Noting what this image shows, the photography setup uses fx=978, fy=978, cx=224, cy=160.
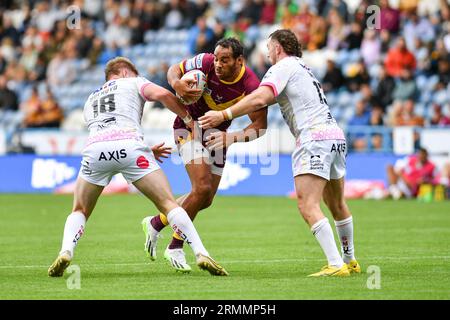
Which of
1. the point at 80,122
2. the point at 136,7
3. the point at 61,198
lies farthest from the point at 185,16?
the point at 61,198

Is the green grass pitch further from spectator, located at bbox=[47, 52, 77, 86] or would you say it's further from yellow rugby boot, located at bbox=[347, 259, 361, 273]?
spectator, located at bbox=[47, 52, 77, 86]

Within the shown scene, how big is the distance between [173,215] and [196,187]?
107 centimetres

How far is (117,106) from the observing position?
1060 cm

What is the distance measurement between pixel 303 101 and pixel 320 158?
2.16 ft

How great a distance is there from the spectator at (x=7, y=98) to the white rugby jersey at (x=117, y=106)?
20768 mm

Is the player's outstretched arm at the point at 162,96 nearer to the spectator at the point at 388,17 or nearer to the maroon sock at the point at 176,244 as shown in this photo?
the maroon sock at the point at 176,244

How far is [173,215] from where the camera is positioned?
10.4 m

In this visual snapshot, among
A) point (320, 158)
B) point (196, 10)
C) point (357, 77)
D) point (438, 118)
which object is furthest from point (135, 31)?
point (320, 158)

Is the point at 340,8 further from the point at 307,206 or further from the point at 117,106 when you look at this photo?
the point at 307,206

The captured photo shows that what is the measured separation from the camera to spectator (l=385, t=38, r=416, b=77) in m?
25.5

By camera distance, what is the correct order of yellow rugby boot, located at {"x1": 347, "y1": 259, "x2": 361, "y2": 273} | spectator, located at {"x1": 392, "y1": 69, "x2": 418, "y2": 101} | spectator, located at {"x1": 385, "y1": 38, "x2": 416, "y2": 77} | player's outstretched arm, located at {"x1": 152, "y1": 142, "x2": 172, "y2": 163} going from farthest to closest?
spectator, located at {"x1": 385, "y1": 38, "x2": 416, "y2": 77} < spectator, located at {"x1": 392, "y1": 69, "x2": 418, "y2": 101} < player's outstretched arm, located at {"x1": 152, "y1": 142, "x2": 172, "y2": 163} < yellow rugby boot, located at {"x1": 347, "y1": 259, "x2": 361, "y2": 273}

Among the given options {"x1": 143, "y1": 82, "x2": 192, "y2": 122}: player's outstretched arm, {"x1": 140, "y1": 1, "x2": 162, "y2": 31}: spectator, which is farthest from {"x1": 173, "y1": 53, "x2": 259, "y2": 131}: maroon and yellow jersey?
{"x1": 140, "y1": 1, "x2": 162, "y2": 31}: spectator

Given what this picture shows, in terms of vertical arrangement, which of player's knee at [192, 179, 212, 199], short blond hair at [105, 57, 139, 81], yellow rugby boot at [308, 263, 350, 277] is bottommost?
yellow rugby boot at [308, 263, 350, 277]

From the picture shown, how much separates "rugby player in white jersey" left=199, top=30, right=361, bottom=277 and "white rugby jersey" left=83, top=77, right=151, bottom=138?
0.92 metres
